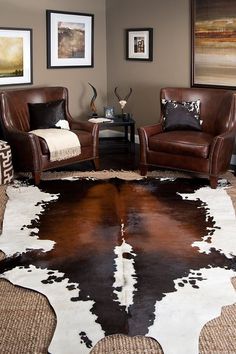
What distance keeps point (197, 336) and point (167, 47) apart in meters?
4.61

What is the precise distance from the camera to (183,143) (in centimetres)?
499

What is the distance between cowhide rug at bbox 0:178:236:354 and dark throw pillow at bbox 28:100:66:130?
34.0 inches

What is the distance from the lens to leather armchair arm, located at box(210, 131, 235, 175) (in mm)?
4770

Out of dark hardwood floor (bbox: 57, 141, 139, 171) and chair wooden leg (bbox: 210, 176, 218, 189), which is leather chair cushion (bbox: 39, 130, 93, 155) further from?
chair wooden leg (bbox: 210, 176, 218, 189)

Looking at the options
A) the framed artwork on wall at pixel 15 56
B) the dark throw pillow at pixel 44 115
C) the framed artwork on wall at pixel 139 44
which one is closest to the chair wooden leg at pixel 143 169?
the dark throw pillow at pixel 44 115

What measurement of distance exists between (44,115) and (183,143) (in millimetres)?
1641

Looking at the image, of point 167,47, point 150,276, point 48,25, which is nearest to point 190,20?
point 167,47

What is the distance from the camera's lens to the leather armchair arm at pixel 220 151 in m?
4.77

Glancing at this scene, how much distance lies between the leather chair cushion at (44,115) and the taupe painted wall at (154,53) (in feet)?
5.06

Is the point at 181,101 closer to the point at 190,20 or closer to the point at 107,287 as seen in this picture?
the point at 190,20

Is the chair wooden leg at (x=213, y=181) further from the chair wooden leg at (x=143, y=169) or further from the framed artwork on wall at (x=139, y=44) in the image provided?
the framed artwork on wall at (x=139, y=44)

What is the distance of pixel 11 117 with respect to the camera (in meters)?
5.40

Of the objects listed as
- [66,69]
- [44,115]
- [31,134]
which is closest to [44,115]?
[44,115]

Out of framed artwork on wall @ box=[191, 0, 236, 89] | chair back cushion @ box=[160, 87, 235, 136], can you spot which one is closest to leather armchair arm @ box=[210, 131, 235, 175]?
chair back cushion @ box=[160, 87, 235, 136]
